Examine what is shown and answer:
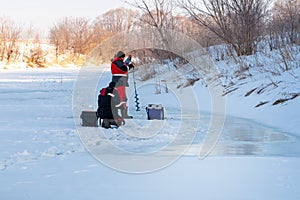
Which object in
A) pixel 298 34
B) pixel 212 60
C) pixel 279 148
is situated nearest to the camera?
pixel 279 148

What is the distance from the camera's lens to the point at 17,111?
820 centimetres

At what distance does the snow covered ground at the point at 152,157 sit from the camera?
2932 mm

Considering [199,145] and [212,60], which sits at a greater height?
[212,60]

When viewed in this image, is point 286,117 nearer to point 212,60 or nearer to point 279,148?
point 279,148

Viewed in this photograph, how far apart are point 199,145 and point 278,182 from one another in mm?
1814

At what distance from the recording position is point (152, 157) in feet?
13.4

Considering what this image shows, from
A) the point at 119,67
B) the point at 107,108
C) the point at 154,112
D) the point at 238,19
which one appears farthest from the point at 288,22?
the point at 107,108

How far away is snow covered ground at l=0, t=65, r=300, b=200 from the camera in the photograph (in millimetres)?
2932

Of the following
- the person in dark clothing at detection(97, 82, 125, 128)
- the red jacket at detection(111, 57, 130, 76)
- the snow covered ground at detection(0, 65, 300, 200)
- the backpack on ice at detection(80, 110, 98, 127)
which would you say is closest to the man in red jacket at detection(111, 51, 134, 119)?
the red jacket at detection(111, 57, 130, 76)

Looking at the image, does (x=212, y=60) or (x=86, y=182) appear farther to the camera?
(x=212, y=60)

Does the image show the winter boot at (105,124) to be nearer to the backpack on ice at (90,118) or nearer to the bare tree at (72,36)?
the backpack on ice at (90,118)

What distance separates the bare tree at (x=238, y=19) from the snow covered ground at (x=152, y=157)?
22.8ft

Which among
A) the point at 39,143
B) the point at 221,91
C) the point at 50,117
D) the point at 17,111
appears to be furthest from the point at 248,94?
the point at 39,143

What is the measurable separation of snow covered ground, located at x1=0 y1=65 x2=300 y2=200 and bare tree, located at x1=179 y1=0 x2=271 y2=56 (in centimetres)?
696
